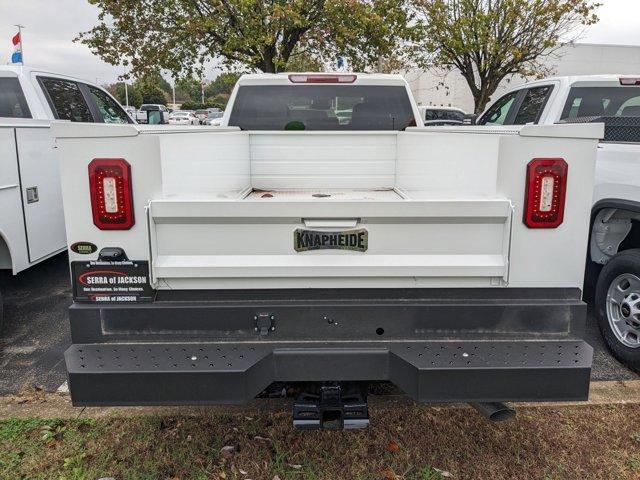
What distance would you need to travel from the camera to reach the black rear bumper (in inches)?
97.9

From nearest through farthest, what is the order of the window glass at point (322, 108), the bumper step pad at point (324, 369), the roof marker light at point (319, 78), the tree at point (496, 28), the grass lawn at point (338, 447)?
the bumper step pad at point (324, 369)
the grass lawn at point (338, 447)
the roof marker light at point (319, 78)
the window glass at point (322, 108)
the tree at point (496, 28)

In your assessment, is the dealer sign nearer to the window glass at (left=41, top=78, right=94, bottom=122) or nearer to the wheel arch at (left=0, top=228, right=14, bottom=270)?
the wheel arch at (left=0, top=228, right=14, bottom=270)

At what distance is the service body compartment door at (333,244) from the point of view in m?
2.55

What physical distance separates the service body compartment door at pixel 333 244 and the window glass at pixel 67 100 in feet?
15.4

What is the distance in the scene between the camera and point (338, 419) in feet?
9.37

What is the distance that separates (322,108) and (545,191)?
9.58 feet

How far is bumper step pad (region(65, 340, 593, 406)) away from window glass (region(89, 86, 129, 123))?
227 inches

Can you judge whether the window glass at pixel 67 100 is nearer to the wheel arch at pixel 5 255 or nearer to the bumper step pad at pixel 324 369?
the wheel arch at pixel 5 255

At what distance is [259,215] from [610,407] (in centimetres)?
283

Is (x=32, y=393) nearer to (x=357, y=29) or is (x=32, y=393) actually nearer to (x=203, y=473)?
(x=203, y=473)

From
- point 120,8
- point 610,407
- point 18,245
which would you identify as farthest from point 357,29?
point 610,407

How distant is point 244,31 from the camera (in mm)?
14086

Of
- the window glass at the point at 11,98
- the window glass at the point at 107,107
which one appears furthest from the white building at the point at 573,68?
the window glass at the point at 11,98

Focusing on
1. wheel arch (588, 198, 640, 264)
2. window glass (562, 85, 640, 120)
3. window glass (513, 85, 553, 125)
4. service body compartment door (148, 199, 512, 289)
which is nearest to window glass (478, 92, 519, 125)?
window glass (513, 85, 553, 125)
